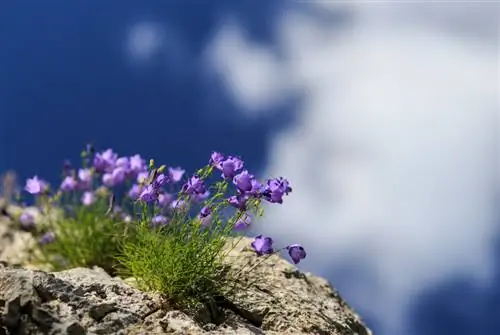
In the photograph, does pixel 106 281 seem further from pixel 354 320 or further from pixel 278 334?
pixel 354 320

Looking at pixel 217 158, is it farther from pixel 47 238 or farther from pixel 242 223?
pixel 47 238

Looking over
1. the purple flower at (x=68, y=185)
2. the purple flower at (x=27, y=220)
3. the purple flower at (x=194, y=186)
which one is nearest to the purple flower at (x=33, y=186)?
the purple flower at (x=68, y=185)

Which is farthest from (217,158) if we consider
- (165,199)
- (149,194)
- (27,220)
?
(27,220)

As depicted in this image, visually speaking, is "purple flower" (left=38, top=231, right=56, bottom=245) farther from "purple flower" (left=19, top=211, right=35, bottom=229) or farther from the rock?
the rock

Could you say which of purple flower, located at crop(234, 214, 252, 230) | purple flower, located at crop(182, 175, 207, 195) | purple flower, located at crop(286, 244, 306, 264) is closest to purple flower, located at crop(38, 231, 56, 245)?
purple flower, located at crop(234, 214, 252, 230)

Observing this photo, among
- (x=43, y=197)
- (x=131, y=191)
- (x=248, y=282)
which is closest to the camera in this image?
(x=248, y=282)

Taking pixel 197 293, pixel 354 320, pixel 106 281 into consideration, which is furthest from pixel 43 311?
pixel 354 320
